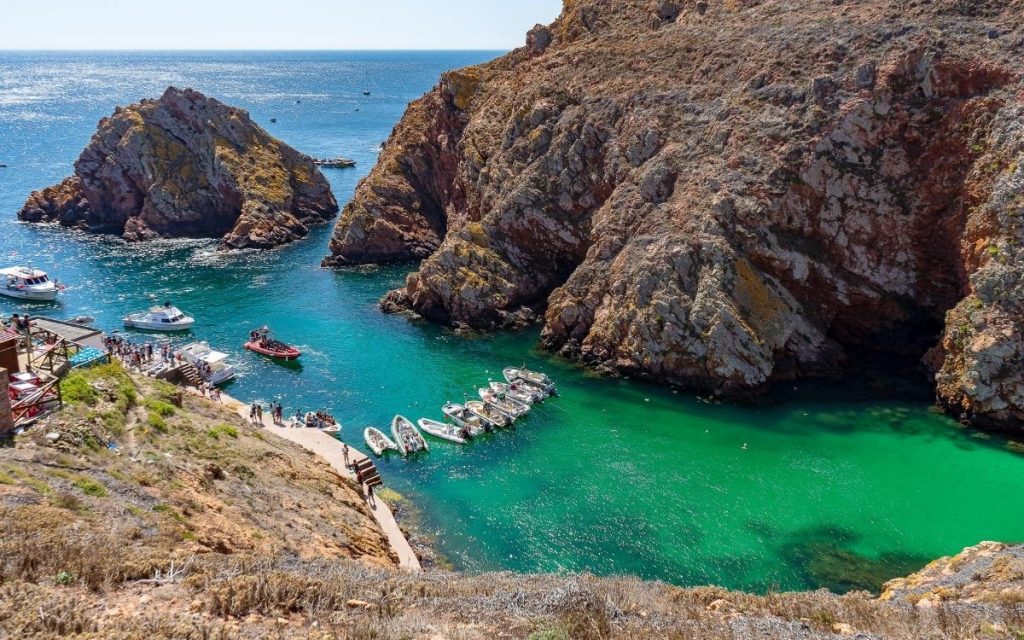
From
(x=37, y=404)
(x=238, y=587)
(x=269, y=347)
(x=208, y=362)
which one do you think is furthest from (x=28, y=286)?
(x=238, y=587)

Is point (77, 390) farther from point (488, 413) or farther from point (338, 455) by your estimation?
point (488, 413)

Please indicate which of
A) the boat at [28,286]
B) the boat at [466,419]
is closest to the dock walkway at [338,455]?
the boat at [466,419]

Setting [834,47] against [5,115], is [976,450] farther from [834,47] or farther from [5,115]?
[5,115]

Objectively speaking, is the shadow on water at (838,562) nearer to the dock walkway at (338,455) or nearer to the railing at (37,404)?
the dock walkway at (338,455)

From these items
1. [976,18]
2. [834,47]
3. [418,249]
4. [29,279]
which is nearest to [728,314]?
[834,47]

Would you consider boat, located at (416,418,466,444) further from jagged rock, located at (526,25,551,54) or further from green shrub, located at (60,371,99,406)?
jagged rock, located at (526,25,551,54)
